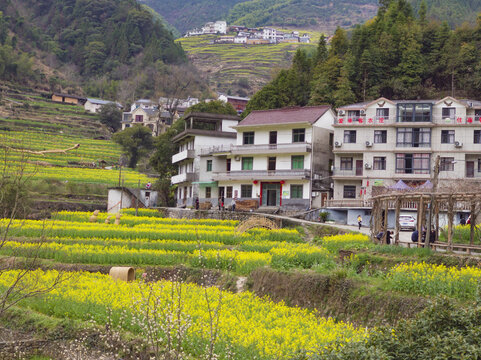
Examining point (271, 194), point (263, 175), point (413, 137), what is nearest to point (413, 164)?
point (413, 137)

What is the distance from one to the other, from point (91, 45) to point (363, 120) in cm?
12831

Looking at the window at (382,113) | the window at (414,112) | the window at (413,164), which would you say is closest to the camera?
the window at (413,164)

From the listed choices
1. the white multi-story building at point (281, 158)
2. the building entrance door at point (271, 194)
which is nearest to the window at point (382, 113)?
the white multi-story building at point (281, 158)

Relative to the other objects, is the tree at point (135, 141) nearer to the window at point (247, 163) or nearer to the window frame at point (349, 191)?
the window at point (247, 163)

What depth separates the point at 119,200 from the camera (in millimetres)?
52031

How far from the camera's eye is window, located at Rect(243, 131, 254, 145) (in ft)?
173

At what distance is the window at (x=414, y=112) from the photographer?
47266mm

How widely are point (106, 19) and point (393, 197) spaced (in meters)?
165

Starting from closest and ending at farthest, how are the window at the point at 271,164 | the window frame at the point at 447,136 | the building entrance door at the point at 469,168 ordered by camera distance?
the building entrance door at the point at 469,168
the window frame at the point at 447,136
the window at the point at 271,164

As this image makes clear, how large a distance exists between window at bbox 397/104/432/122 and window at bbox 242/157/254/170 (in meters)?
13.8

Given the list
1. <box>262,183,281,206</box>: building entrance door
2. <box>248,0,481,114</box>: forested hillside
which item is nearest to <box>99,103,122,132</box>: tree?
<box>248,0,481,114</box>: forested hillside

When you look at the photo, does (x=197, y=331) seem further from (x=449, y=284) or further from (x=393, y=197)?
(x=393, y=197)

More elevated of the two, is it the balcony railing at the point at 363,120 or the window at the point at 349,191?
the balcony railing at the point at 363,120

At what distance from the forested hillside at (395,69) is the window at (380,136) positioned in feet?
31.8
